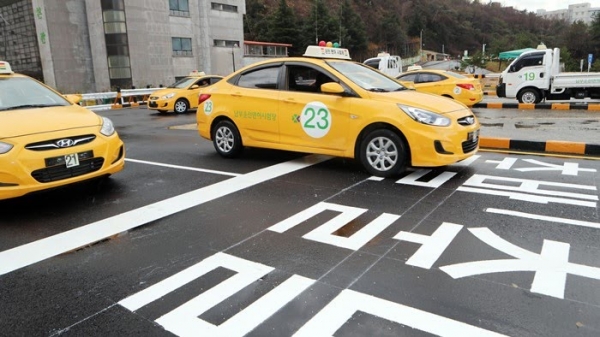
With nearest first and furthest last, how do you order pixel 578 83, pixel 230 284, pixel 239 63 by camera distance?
pixel 230 284, pixel 578 83, pixel 239 63

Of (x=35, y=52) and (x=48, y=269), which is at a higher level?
(x=35, y=52)

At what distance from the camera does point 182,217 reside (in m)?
4.59

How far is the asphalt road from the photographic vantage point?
268 cm

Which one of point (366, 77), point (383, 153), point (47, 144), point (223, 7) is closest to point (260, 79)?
point (366, 77)

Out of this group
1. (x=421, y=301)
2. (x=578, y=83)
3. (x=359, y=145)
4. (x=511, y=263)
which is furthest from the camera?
(x=578, y=83)

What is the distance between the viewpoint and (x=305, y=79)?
649 centimetres

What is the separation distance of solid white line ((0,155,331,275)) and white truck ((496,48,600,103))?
12.1 meters

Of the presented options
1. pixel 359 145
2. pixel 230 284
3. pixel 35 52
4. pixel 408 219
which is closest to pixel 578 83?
pixel 359 145

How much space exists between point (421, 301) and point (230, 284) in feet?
4.28

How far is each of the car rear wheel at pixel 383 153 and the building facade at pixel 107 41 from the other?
3650 cm

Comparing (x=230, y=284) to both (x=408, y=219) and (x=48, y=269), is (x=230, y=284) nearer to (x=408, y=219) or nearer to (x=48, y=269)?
(x=48, y=269)

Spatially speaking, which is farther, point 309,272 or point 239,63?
point 239,63

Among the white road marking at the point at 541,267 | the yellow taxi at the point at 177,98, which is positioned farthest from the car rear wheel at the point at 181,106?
the white road marking at the point at 541,267

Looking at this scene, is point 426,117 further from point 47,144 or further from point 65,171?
point 47,144
